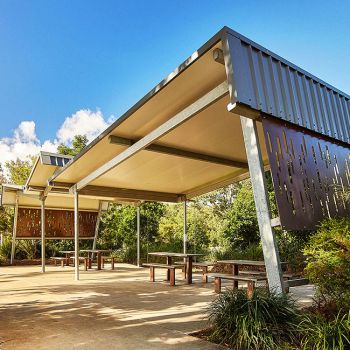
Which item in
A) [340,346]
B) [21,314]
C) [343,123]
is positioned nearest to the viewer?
[340,346]

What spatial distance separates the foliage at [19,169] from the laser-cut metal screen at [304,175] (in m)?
21.0

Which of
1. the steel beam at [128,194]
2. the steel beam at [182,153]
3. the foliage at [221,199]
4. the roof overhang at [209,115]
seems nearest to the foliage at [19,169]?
the foliage at [221,199]

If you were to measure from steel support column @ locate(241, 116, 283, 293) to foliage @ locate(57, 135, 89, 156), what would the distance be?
70.6 feet

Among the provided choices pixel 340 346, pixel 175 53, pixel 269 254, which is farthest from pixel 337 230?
pixel 175 53

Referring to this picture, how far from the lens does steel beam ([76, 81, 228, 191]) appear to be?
4593mm

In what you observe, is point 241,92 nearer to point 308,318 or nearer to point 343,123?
point 308,318

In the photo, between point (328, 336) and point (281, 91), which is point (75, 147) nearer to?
point (281, 91)

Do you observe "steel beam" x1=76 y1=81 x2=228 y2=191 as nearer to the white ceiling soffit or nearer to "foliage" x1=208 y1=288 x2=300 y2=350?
the white ceiling soffit

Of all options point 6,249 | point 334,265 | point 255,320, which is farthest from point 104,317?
point 6,249

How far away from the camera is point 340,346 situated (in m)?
2.64

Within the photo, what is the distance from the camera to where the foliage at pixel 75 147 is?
80.1 feet

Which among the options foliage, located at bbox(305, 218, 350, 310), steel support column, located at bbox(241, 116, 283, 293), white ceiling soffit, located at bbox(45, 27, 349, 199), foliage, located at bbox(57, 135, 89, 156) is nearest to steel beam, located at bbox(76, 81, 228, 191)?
white ceiling soffit, located at bbox(45, 27, 349, 199)

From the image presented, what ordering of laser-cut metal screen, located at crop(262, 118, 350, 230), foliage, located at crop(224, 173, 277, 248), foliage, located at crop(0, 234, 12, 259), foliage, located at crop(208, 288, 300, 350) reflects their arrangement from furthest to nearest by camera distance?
foliage, located at crop(0, 234, 12, 259), foliage, located at crop(224, 173, 277, 248), laser-cut metal screen, located at crop(262, 118, 350, 230), foliage, located at crop(208, 288, 300, 350)

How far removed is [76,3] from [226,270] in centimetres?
1304
